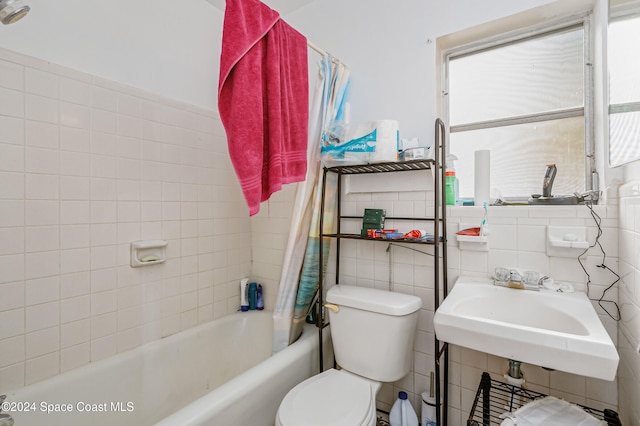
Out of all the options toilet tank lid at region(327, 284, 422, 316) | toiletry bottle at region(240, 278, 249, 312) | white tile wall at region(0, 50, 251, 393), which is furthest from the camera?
toiletry bottle at region(240, 278, 249, 312)

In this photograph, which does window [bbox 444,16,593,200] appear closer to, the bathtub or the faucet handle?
the faucet handle

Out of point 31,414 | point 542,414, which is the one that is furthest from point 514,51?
Answer: point 31,414

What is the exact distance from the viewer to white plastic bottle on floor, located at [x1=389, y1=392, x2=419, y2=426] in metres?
1.36

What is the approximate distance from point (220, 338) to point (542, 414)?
5.18ft

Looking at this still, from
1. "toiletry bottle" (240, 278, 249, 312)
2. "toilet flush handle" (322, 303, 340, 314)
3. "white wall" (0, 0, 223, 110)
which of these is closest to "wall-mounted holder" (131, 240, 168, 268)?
"toiletry bottle" (240, 278, 249, 312)

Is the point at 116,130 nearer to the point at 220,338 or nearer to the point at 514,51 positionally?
the point at 220,338

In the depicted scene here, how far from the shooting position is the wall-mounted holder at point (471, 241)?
52.0 inches

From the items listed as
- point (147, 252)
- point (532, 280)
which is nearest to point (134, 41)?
point (147, 252)

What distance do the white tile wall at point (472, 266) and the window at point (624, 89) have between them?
0.27 meters

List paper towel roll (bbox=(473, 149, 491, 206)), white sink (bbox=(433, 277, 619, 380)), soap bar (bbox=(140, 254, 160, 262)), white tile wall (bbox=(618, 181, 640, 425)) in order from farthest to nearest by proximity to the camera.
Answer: soap bar (bbox=(140, 254, 160, 262)) → paper towel roll (bbox=(473, 149, 491, 206)) → white tile wall (bbox=(618, 181, 640, 425)) → white sink (bbox=(433, 277, 619, 380))

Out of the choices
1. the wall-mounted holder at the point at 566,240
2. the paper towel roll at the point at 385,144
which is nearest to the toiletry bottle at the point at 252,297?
the paper towel roll at the point at 385,144

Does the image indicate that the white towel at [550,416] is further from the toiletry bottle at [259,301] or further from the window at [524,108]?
the toiletry bottle at [259,301]

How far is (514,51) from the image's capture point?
4.91 feet

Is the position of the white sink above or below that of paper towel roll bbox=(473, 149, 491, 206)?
below
